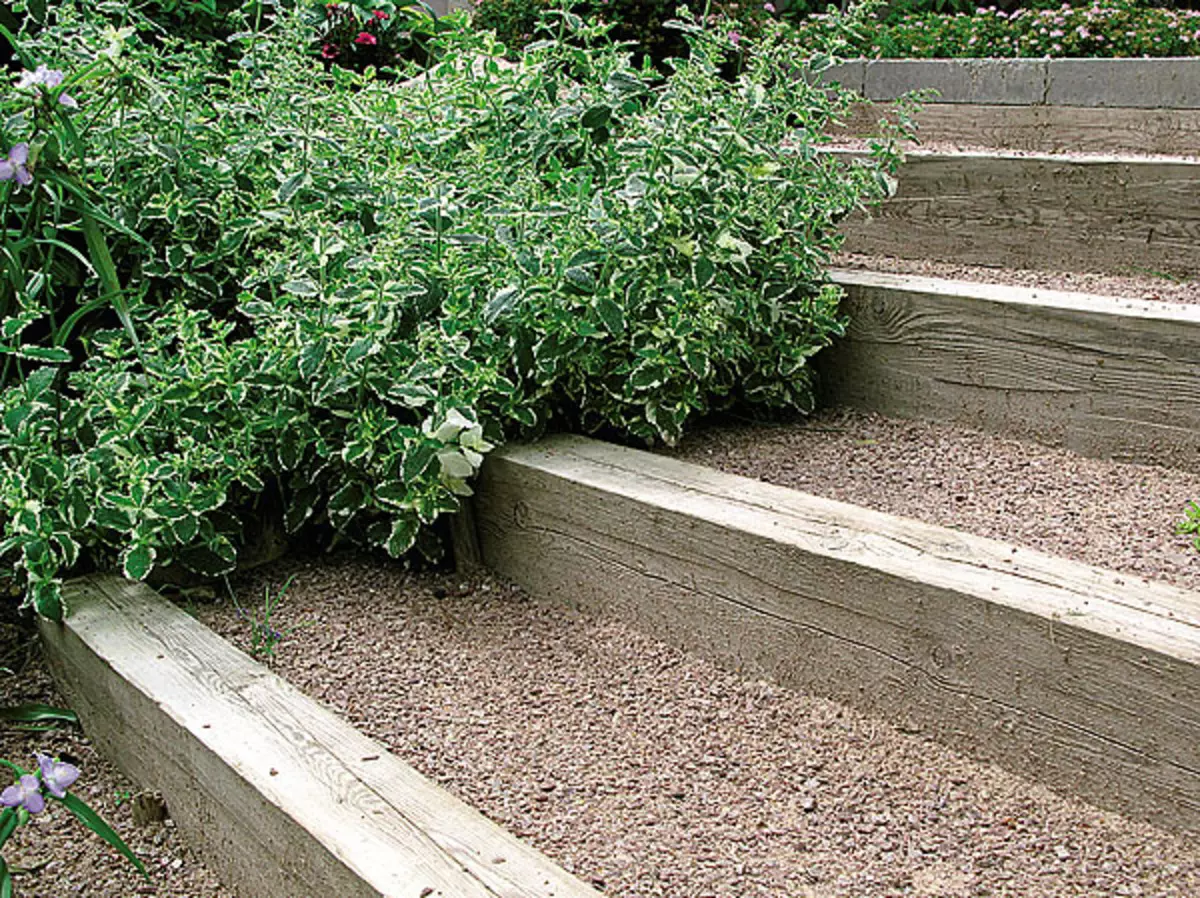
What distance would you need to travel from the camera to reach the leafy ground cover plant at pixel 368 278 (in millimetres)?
2094

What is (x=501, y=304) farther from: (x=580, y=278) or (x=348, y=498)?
(x=348, y=498)

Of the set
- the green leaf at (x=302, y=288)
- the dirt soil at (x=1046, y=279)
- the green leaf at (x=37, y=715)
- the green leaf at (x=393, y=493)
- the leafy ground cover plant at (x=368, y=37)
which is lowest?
the green leaf at (x=37, y=715)

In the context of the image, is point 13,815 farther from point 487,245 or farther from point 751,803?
point 487,245

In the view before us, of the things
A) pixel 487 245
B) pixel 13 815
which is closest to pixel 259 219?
pixel 487 245

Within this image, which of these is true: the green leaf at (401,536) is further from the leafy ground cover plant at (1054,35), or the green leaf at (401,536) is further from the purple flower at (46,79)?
the leafy ground cover plant at (1054,35)

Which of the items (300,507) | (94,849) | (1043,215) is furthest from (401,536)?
(1043,215)

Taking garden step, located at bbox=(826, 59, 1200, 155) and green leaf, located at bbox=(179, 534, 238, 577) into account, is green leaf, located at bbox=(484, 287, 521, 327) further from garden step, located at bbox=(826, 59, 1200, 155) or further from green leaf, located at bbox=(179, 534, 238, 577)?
garden step, located at bbox=(826, 59, 1200, 155)

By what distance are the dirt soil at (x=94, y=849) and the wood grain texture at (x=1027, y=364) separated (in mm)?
1514

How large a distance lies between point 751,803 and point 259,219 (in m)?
1.44

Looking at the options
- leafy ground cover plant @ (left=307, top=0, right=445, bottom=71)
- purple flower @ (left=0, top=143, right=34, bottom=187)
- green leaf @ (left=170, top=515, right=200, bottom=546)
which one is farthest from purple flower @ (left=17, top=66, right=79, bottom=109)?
leafy ground cover plant @ (left=307, top=0, right=445, bottom=71)

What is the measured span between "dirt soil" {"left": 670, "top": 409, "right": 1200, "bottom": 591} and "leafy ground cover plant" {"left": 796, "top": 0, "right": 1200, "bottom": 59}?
2.63 metres

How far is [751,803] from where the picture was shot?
1.60m

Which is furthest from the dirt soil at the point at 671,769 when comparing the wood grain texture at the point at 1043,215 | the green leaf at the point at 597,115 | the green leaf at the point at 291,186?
the wood grain texture at the point at 1043,215

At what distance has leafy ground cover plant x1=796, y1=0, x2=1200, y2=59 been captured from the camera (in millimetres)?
4770
